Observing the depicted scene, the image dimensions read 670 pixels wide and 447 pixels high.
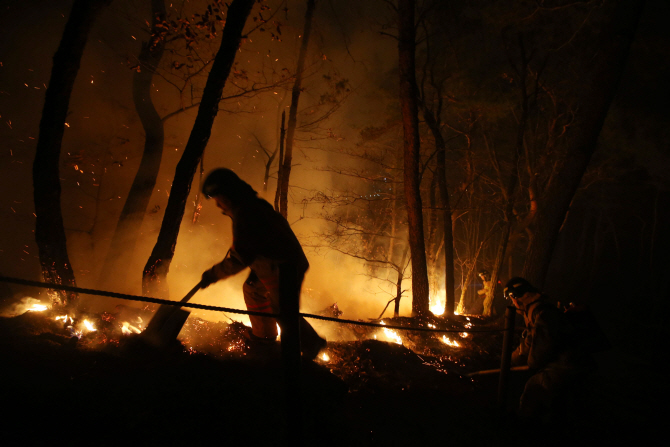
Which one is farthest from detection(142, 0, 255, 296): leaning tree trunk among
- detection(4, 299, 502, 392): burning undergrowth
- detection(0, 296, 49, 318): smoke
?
detection(0, 296, 49, 318): smoke

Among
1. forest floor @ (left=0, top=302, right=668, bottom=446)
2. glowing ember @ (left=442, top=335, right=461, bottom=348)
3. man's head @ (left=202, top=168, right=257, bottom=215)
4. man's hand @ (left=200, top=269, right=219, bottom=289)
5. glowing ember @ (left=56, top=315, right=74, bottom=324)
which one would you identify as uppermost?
man's head @ (left=202, top=168, right=257, bottom=215)

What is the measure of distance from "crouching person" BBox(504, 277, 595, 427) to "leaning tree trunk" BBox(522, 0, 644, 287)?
11.7ft

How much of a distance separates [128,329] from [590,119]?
9.14 meters

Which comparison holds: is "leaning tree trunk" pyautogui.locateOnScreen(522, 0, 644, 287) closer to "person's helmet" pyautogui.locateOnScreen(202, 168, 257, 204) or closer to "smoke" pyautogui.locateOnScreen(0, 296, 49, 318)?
"person's helmet" pyautogui.locateOnScreen(202, 168, 257, 204)

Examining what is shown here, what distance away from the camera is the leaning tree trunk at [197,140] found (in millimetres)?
5273

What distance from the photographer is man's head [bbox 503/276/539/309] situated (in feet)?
14.5

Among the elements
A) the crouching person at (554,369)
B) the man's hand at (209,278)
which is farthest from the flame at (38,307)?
the crouching person at (554,369)

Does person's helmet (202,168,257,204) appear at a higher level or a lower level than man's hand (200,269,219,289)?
higher

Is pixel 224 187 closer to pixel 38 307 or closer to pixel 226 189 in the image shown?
pixel 226 189

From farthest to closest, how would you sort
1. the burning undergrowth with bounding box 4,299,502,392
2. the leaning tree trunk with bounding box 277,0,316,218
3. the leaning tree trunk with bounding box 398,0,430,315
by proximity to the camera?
1. the leaning tree trunk with bounding box 277,0,316,218
2. the leaning tree trunk with bounding box 398,0,430,315
3. the burning undergrowth with bounding box 4,299,502,392

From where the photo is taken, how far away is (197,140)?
5.38m

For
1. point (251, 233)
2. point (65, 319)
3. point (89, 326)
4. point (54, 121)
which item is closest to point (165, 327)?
point (89, 326)

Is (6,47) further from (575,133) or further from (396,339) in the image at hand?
(575,133)

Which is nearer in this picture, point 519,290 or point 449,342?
point 519,290
